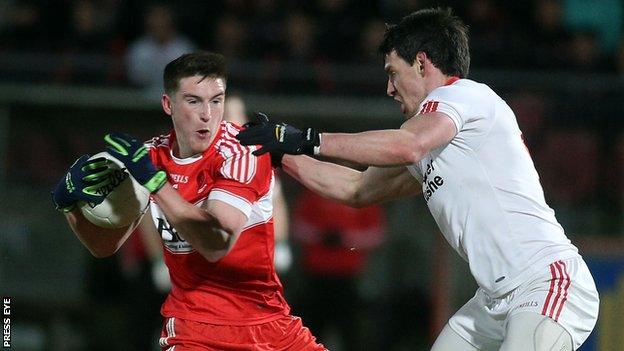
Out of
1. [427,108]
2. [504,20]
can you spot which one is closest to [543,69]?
[504,20]

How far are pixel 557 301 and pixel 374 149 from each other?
1.02 m

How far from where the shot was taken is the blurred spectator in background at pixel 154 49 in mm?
9133

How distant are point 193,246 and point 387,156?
92 cm

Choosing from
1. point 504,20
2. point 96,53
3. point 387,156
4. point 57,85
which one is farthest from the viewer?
point 504,20

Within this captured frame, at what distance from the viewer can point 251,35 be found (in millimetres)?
9727

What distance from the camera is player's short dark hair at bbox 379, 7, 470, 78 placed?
199 inches

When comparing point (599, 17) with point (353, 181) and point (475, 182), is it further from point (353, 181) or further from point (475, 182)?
point (475, 182)

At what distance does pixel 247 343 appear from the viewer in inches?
192

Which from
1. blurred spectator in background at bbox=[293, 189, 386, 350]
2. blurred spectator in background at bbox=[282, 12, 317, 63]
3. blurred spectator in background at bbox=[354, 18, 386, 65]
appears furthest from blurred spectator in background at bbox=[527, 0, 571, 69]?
blurred spectator in background at bbox=[293, 189, 386, 350]

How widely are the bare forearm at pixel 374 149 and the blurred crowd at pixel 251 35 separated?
4.58 m

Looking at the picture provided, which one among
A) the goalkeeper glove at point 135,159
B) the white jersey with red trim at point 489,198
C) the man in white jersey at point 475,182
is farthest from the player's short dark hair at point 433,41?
the goalkeeper glove at point 135,159

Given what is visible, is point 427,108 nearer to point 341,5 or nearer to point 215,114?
point 215,114

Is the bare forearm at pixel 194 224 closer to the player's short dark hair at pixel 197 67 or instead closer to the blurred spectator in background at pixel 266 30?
the player's short dark hair at pixel 197 67

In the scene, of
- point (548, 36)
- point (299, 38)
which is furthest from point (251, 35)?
point (548, 36)
